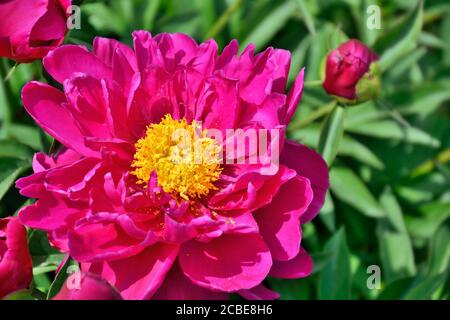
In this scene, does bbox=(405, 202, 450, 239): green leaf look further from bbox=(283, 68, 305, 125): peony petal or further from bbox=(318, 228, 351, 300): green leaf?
bbox=(283, 68, 305, 125): peony petal

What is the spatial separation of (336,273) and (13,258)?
2.40 feet

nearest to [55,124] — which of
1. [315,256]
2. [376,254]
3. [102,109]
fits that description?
[102,109]

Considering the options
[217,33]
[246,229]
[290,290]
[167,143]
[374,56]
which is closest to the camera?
[246,229]

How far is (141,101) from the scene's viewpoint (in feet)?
4.12

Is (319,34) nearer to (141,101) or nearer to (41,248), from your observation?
(141,101)

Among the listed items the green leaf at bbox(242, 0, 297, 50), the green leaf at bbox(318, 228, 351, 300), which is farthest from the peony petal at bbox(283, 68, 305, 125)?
the green leaf at bbox(242, 0, 297, 50)

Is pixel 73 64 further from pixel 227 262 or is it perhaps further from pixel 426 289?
pixel 426 289

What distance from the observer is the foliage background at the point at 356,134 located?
1.57 metres

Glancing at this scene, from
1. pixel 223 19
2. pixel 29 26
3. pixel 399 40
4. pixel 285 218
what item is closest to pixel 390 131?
pixel 399 40

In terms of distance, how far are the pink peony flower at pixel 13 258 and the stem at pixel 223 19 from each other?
2.54 feet

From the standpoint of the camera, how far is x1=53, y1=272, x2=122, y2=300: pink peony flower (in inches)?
38.4

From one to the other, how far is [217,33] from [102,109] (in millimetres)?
634

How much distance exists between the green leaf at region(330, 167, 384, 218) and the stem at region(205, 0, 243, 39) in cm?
44

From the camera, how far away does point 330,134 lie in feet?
4.71
